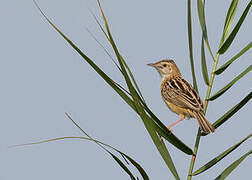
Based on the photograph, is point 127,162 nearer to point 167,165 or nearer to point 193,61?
point 167,165

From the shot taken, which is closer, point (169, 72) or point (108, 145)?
point (108, 145)

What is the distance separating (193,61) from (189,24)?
0.41 meters

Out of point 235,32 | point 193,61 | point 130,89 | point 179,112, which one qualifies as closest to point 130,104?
point 130,89

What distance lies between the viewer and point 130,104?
3943mm

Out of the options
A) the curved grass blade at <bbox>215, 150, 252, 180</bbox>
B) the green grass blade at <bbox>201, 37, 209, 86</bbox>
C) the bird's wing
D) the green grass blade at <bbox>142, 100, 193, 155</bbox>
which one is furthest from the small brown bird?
the curved grass blade at <bbox>215, 150, 252, 180</bbox>

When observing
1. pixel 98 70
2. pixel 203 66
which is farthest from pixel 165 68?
pixel 98 70

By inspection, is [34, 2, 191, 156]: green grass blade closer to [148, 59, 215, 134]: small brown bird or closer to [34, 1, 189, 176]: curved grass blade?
[34, 1, 189, 176]: curved grass blade

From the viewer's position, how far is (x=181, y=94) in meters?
6.53

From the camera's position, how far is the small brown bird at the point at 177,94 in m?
6.08

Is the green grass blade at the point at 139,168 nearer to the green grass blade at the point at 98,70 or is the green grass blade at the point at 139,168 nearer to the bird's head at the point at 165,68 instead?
the green grass blade at the point at 98,70

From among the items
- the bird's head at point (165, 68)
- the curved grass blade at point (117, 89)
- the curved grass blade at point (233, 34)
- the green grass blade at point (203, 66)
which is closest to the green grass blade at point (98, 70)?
the curved grass blade at point (117, 89)

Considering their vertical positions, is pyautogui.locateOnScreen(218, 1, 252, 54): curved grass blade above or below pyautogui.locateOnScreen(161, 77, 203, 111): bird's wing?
above

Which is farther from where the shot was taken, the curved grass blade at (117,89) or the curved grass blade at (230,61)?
the curved grass blade at (230,61)

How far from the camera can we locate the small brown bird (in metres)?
6.08
